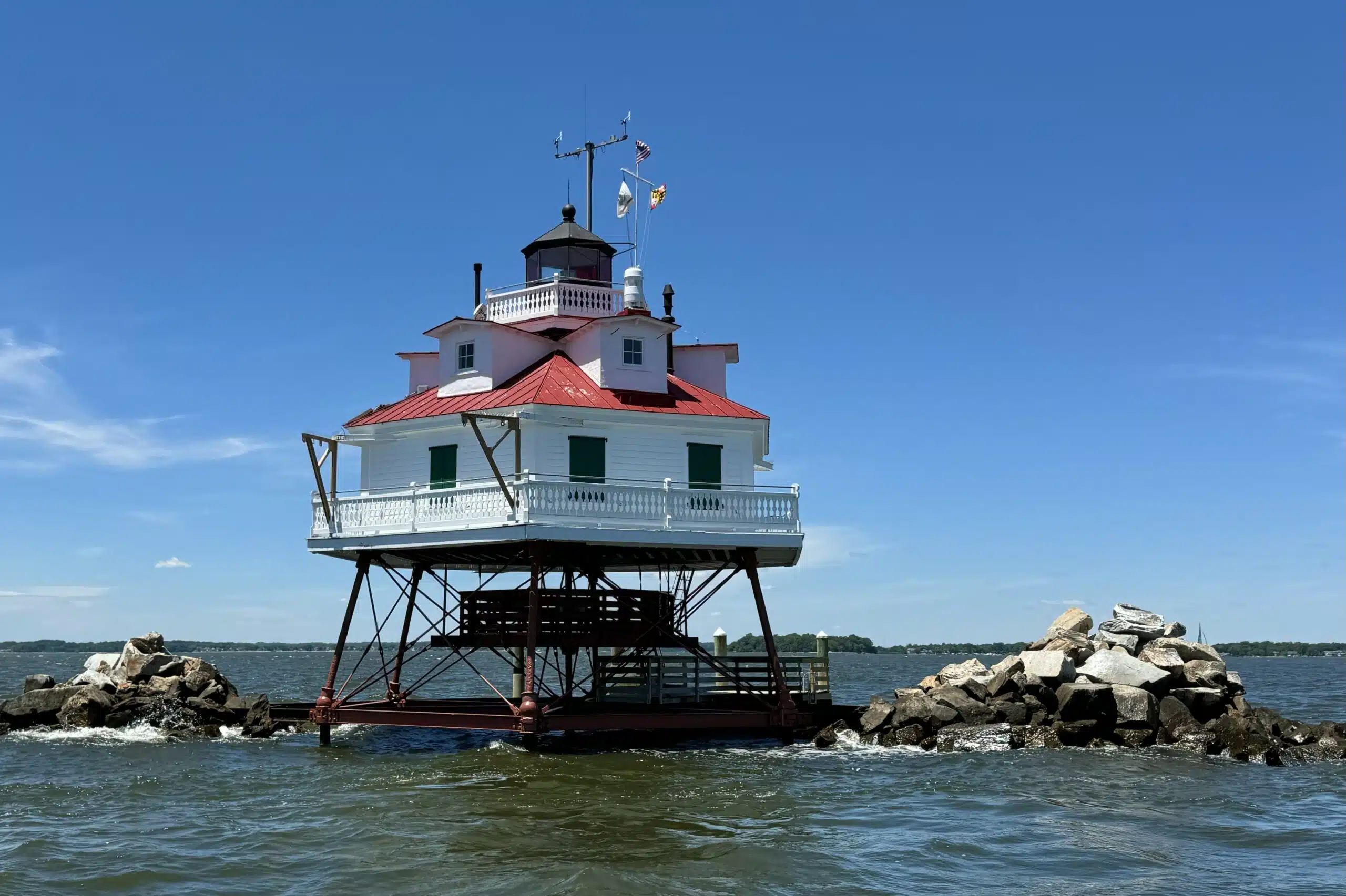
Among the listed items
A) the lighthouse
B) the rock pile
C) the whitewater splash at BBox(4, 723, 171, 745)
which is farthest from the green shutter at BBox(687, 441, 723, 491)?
the whitewater splash at BBox(4, 723, 171, 745)

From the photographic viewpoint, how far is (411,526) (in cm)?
2745

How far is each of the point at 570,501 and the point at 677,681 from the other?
298 inches

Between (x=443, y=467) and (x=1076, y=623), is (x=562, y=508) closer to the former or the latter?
(x=443, y=467)

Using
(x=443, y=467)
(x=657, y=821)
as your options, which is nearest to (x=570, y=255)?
(x=443, y=467)

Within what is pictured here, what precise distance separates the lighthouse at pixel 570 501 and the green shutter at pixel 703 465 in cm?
5

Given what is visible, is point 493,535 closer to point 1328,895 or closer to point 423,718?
point 423,718

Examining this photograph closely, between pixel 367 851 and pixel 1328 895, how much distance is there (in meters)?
12.6

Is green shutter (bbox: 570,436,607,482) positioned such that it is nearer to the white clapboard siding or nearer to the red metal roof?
the white clapboard siding

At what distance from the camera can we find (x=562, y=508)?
26.3 meters

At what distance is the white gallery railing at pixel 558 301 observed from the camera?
31781mm

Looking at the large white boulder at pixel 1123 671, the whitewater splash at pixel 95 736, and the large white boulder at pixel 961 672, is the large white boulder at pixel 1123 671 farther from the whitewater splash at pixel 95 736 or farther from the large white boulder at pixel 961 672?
the whitewater splash at pixel 95 736

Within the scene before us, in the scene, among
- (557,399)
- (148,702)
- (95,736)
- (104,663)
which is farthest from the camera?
(104,663)

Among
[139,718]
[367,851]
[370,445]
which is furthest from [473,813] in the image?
[139,718]

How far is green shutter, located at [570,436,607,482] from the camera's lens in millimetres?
27969
